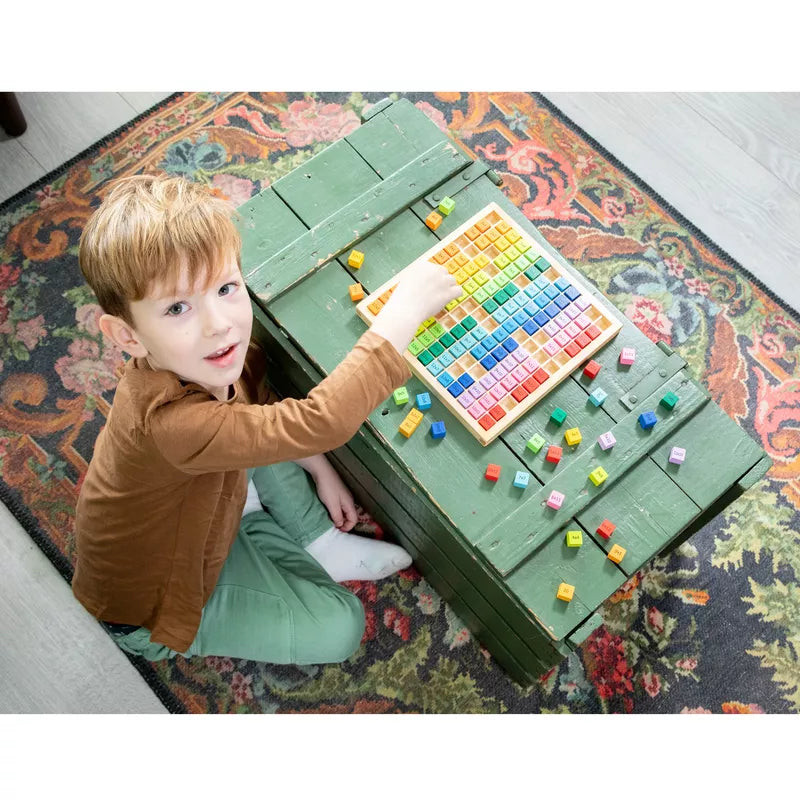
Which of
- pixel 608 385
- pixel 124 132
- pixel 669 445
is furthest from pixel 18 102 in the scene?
pixel 669 445

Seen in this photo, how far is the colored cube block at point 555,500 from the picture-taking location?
3.84 feet

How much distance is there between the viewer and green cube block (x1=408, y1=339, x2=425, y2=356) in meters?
1.22

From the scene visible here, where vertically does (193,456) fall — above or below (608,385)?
above

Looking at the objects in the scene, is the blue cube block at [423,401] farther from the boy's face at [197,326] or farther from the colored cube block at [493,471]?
the boy's face at [197,326]

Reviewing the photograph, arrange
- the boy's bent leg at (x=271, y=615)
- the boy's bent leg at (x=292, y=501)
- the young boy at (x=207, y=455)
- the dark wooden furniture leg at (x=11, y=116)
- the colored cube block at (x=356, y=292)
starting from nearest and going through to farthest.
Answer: the young boy at (x=207, y=455), the colored cube block at (x=356, y=292), the boy's bent leg at (x=271, y=615), the boy's bent leg at (x=292, y=501), the dark wooden furniture leg at (x=11, y=116)

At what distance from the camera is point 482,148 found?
1.88 m

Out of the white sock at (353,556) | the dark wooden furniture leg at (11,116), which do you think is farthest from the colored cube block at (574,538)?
the dark wooden furniture leg at (11,116)

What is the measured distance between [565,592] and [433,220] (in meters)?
0.60

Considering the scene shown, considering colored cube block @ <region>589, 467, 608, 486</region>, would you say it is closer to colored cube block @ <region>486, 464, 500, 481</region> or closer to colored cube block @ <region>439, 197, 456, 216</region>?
colored cube block @ <region>486, 464, 500, 481</region>

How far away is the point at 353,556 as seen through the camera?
5.07 feet

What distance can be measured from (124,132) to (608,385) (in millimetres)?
1279

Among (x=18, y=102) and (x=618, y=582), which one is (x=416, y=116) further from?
(x=18, y=102)

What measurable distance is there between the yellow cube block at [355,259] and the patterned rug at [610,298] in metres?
0.58

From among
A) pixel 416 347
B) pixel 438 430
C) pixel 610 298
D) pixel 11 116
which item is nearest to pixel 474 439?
pixel 438 430
